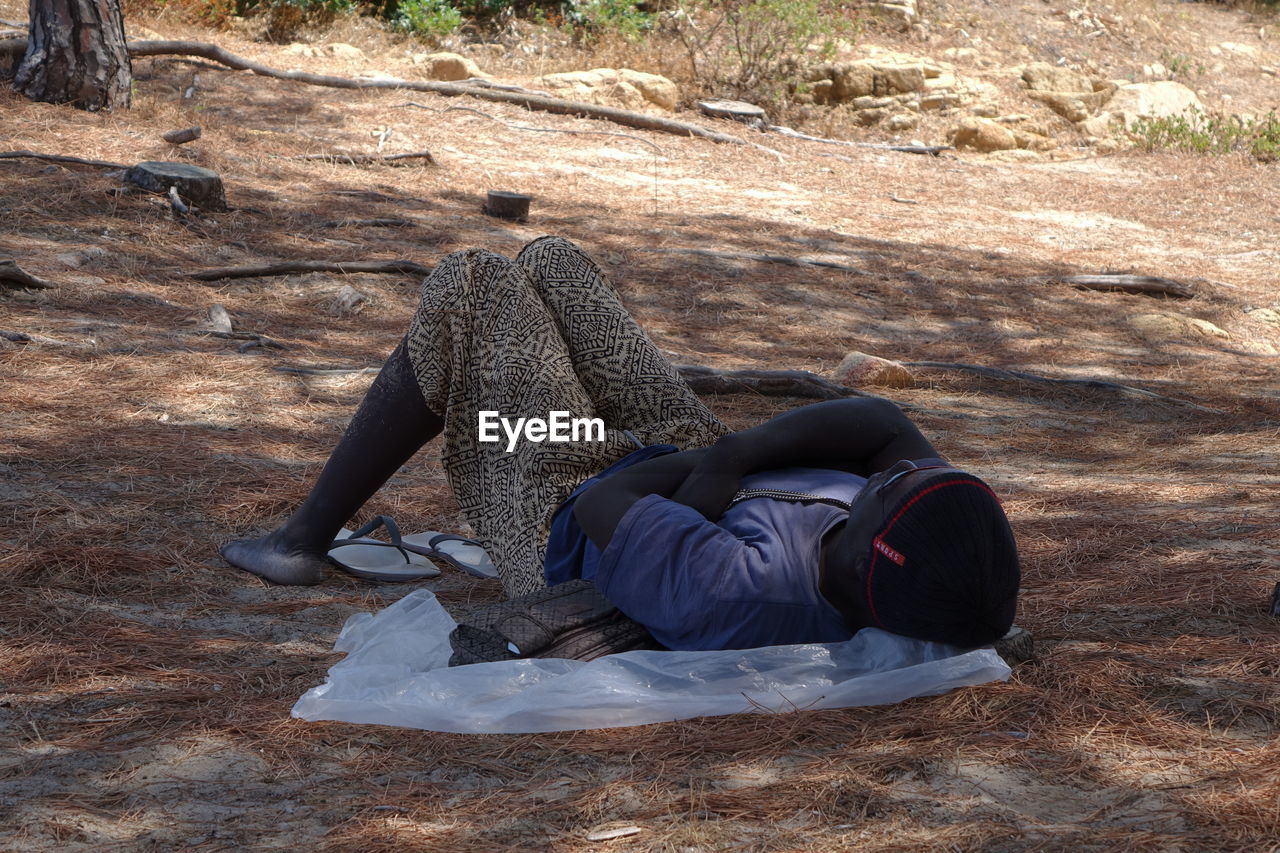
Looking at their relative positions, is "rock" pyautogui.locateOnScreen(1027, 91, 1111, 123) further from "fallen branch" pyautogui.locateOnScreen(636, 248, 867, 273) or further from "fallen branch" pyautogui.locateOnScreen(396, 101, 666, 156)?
"fallen branch" pyautogui.locateOnScreen(636, 248, 867, 273)

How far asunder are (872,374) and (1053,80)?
11.3 metres

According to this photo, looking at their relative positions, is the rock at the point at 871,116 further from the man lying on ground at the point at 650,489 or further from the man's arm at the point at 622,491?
the man's arm at the point at 622,491

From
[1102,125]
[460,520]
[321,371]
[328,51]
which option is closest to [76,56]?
[328,51]

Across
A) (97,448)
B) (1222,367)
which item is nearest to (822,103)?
(1222,367)

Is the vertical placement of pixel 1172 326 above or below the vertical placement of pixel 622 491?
below

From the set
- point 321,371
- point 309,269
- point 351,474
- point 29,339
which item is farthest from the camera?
point 309,269

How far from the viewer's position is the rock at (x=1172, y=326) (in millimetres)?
7012

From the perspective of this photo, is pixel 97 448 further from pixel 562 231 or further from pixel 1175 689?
pixel 562 231

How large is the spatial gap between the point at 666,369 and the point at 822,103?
12.0 meters

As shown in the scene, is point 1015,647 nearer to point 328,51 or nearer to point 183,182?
point 183,182

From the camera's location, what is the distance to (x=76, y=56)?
27.9 ft

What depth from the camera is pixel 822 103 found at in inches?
552

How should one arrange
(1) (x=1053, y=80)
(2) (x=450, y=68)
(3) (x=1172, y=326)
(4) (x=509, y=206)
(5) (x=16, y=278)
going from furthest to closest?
(1) (x=1053, y=80) → (2) (x=450, y=68) → (4) (x=509, y=206) → (3) (x=1172, y=326) → (5) (x=16, y=278)

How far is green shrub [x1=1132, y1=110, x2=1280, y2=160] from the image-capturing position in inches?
508
